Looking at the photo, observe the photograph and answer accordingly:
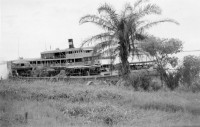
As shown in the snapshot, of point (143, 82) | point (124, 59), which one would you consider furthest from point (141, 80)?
point (124, 59)

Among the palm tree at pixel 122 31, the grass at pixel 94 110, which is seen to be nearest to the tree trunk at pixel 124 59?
the palm tree at pixel 122 31

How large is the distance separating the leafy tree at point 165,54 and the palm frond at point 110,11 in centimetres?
275

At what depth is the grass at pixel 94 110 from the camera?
22.9 ft

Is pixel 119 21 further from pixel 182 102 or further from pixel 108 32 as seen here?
pixel 182 102

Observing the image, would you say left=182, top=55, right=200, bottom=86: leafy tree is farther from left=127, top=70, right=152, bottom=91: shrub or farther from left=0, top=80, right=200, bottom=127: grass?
left=0, top=80, right=200, bottom=127: grass

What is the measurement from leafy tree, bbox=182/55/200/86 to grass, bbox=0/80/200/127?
14.7 feet

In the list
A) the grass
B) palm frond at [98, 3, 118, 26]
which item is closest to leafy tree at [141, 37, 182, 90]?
palm frond at [98, 3, 118, 26]

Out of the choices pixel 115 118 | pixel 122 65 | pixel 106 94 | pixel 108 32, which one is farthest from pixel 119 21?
pixel 115 118

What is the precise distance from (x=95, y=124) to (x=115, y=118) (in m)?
0.93

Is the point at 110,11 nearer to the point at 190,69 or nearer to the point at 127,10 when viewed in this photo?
the point at 127,10

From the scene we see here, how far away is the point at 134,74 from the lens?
15.0m

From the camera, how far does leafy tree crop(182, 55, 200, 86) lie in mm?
13688

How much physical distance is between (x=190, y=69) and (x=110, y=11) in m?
6.22

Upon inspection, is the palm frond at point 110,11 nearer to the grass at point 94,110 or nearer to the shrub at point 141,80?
the shrub at point 141,80
